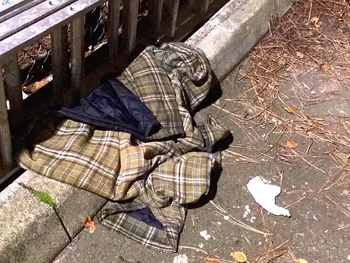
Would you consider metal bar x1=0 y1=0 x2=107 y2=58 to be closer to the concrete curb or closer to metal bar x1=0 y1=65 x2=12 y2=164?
metal bar x1=0 y1=65 x2=12 y2=164

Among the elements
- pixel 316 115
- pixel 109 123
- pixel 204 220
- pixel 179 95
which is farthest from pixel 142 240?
pixel 316 115

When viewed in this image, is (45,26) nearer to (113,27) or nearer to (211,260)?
(113,27)

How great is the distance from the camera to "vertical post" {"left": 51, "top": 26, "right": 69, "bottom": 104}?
2887 millimetres

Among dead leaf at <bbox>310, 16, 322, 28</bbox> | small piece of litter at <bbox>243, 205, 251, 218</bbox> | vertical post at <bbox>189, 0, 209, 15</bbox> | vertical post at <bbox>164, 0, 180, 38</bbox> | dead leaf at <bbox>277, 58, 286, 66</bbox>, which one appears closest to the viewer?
small piece of litter at <bbox>243, 205, 251, 218</bbox>

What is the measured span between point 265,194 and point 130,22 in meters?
1.26

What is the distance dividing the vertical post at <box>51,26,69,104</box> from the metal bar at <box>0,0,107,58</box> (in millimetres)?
82

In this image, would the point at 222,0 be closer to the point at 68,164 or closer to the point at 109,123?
the point at 109,123

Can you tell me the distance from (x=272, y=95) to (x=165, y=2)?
0.97 m

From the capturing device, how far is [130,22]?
340 centimetres

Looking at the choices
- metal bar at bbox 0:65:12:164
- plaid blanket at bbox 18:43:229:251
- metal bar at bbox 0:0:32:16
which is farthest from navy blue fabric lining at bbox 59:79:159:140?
metal bar at bbox 0:0:32:16

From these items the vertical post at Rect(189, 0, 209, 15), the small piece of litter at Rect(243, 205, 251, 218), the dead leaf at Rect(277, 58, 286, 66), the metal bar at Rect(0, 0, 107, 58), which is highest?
the metal bar at Rect(0, 0, 107, 58)

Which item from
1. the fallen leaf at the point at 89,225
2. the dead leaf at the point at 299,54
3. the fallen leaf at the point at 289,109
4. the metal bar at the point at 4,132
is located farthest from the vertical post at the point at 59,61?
the dead leaf at the point at 299,54

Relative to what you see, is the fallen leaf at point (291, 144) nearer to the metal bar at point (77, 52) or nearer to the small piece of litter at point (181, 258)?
the small piece of litter at point (181, 258)

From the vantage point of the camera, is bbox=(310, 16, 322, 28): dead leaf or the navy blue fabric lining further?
→ bbox=(310, 16, 322, 28): dead leaf
